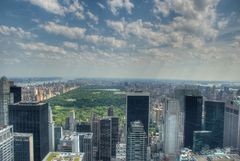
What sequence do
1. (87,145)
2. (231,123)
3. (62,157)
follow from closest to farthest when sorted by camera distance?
(62,157) → (87,145) → (231,123)

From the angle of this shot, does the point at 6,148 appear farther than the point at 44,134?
No

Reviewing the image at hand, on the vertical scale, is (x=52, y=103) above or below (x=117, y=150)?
above

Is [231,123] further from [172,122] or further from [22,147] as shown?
[22,147]

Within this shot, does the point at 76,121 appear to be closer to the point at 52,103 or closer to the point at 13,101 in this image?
the point at 52,103

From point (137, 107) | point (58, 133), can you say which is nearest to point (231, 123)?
point (137, 107)

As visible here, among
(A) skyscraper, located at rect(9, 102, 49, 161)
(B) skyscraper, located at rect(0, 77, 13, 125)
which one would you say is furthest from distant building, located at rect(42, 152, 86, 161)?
(B) skyscraper, located at rect(0, 77, 13, 125)

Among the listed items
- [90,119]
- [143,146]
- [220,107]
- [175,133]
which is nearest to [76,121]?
[90,119]
